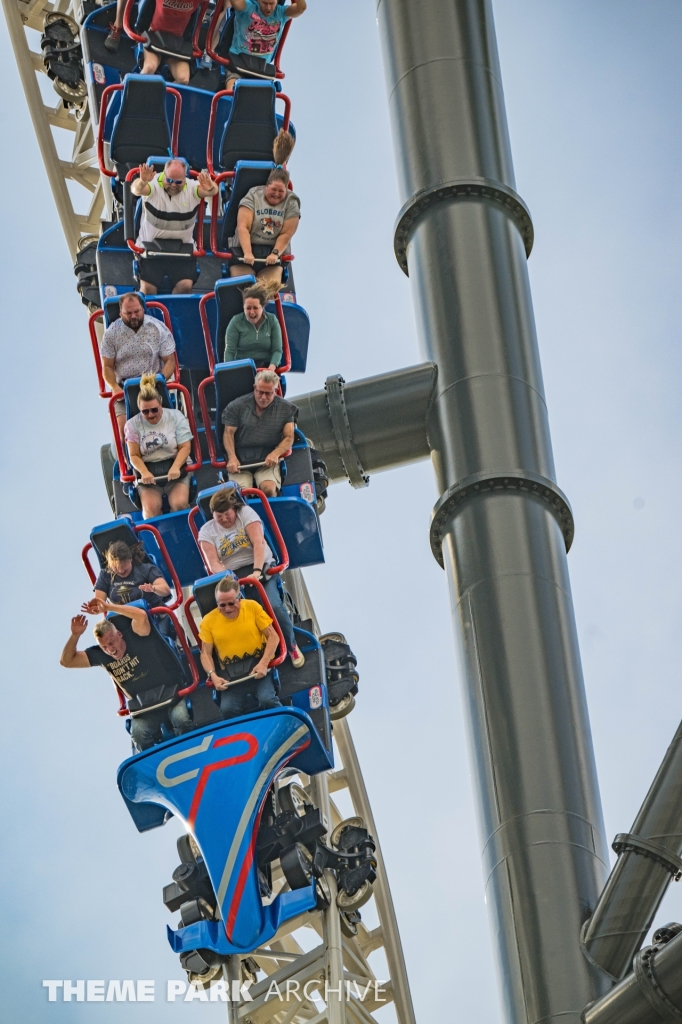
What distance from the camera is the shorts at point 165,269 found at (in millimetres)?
13484

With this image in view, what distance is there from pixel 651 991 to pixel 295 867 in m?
2.22

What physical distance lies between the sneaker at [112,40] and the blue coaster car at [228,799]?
19.5 ft

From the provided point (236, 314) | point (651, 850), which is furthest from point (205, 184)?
point (651, 850)

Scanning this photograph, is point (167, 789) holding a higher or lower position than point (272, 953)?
higher

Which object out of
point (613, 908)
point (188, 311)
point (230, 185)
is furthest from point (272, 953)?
point (230, 185)

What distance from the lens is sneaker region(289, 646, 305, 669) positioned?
11695 mm

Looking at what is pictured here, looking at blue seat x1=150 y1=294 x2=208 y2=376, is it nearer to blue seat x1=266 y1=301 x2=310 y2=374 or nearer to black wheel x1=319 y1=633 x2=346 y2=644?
blue seat x1=266 y1=301 x2=310 y2=374

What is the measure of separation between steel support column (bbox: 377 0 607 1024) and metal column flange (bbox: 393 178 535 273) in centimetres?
1

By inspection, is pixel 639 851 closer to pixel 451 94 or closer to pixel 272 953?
pixel 272 953

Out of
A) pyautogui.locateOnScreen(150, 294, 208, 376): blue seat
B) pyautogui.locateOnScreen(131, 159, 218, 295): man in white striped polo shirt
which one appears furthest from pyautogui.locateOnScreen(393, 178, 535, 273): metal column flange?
pyautogui.locateOnScreen(150, 294, 208, 376): blue seat

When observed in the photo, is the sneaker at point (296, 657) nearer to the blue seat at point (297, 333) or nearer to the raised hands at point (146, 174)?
Result: the blue seat at point (297, 333)

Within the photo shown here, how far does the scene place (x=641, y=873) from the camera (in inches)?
435

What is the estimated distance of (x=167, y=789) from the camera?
1123 centimetres

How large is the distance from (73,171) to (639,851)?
7624 mm
